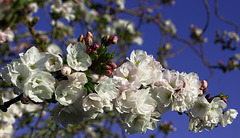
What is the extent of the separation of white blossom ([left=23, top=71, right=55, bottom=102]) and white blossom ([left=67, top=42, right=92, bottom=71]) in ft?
0.39

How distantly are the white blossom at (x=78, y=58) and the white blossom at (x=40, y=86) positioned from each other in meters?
0.12

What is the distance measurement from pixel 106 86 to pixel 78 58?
192mm

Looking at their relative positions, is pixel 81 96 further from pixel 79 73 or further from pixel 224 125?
pixel 224 125

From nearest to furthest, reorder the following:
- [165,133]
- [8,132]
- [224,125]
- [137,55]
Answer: [137,55]
[224,125]
[8,132]
[165,133]

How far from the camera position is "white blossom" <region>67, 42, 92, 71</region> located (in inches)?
45.6

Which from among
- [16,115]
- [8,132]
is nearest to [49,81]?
[8,132]

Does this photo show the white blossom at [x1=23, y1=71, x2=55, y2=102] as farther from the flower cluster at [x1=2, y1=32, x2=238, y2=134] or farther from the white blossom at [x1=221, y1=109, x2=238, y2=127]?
the white blossom at [x1=221, y1=109, x2=238, y2=127]

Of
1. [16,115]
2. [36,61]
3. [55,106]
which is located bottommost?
[16,115]

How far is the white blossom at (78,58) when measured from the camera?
116 centimetres

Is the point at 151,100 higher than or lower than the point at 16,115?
A: higher

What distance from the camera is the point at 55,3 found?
12.0 ft

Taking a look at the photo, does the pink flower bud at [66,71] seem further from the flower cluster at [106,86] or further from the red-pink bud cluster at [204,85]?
the red-pink bud cluster at [204,85]

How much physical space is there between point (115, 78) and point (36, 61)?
1.26ft

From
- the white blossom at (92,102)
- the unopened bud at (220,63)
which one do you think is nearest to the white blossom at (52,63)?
the white blossom at (92,102)
